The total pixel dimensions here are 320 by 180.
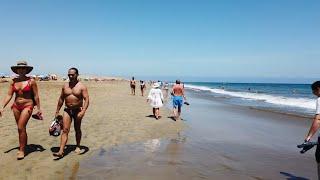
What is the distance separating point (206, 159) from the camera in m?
8.31

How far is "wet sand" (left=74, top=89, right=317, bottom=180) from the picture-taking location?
277 inches

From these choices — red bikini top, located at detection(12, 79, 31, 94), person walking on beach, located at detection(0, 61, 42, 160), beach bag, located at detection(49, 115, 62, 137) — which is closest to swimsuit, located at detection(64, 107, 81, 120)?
beach bag, located at detection(49, 115, 62, 137)

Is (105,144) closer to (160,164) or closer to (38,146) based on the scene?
(38,146)

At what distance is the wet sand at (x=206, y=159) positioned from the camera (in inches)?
277

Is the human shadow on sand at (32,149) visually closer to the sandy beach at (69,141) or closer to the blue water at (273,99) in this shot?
the sandy beach at (69,141)

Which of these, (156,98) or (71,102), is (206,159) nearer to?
(71,102)

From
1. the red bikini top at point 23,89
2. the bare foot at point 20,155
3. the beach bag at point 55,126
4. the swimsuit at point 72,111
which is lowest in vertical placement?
the bare foot at point 20,155

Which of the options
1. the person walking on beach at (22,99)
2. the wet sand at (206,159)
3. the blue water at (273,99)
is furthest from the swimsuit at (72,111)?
the blue water at (273,99)

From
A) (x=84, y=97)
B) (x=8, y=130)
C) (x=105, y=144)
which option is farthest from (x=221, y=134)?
(x=8, y=130)

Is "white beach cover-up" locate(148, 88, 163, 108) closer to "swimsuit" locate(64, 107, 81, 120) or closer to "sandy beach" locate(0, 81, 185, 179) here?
"sandy beach" locate(0, 81, 185, 179)

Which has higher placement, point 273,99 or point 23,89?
point 23,89

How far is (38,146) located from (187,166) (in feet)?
12.3

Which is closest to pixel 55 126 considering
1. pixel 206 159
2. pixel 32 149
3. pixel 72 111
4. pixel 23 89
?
pixel 72 111

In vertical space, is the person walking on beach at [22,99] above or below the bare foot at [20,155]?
above
